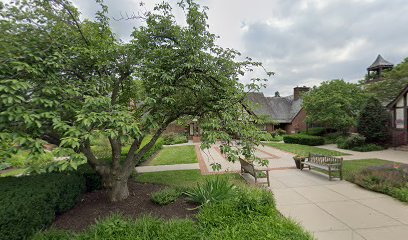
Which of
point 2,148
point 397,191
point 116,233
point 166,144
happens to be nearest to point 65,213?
point 116,233

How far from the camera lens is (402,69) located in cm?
1850

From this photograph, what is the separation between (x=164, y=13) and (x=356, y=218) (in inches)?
262

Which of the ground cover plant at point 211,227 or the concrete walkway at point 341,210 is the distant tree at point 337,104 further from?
the ground cover plant at point 211,227

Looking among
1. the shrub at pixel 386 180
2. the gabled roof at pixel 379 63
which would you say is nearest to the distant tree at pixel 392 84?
the gabled roof at pixel 379 63

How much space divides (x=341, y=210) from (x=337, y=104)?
645 inches

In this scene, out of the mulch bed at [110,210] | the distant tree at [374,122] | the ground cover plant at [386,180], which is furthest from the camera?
the distant tree at [374,122]

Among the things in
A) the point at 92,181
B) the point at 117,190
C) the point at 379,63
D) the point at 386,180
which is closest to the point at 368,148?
the point at 386,180

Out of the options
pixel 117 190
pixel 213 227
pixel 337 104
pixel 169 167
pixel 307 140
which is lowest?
pixel 169 167

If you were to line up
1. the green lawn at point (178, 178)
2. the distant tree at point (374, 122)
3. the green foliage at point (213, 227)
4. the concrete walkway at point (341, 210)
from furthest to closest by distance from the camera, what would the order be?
1. the distant tree at point (374, 122)
2. the green lawn at point (178, 178)
3. the concrete walkway at point (341, 210)
4. the green foliage at point (213, 227)

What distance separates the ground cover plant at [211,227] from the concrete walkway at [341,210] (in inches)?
36.3

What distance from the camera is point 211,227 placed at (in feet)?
12.9

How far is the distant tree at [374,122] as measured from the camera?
15750 millimetres

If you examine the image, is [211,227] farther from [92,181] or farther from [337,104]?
[337,104]

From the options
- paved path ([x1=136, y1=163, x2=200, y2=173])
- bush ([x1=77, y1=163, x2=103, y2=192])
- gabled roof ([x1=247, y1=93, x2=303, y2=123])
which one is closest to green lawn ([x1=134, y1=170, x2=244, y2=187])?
paved path ([x1=136, y1=163, x2=200, y2=173])
